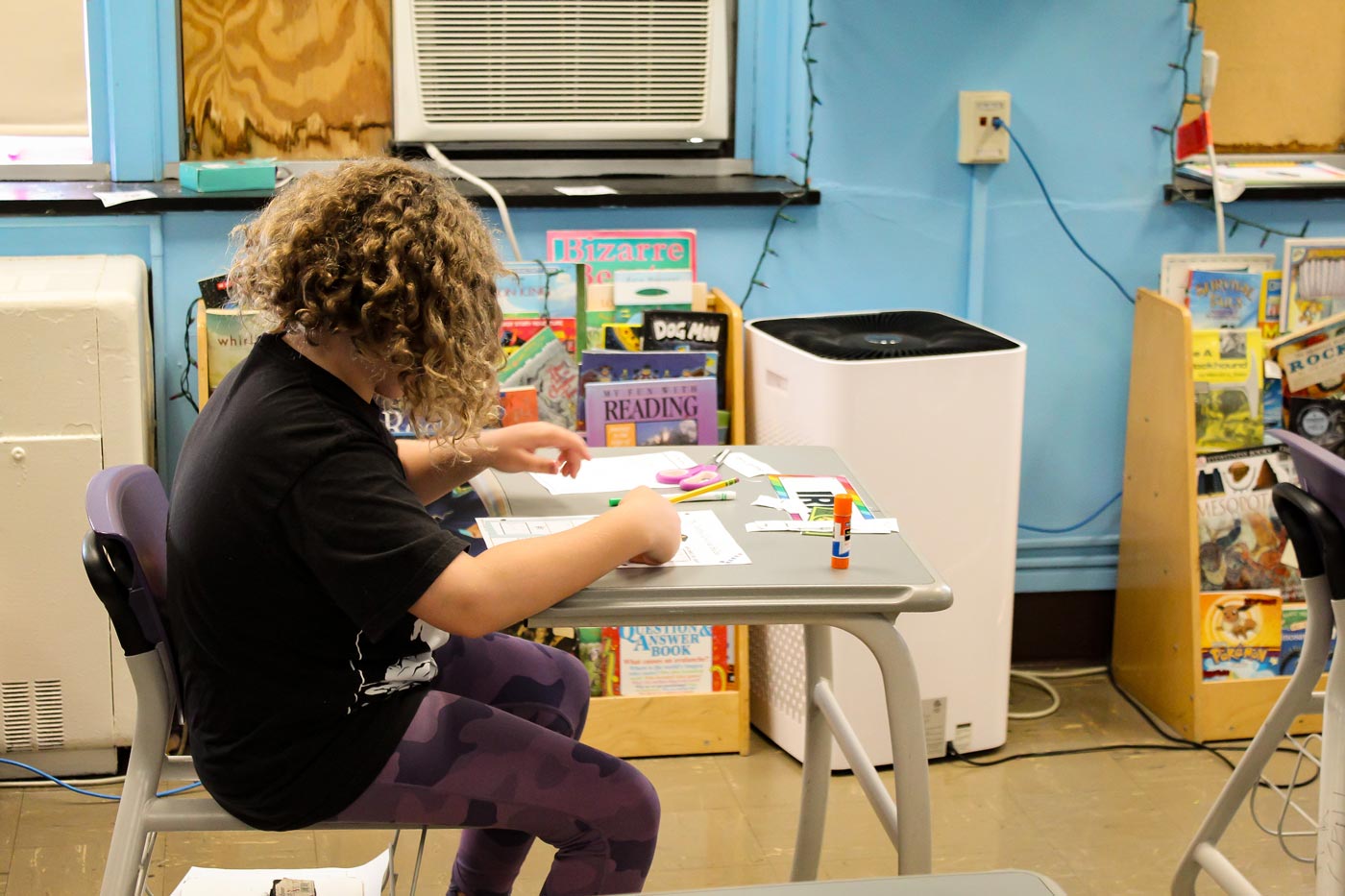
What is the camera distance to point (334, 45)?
2762 millimetres

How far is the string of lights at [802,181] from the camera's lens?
2719 mm

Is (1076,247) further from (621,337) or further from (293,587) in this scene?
(293,587)

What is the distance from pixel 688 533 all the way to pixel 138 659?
1.98 ft

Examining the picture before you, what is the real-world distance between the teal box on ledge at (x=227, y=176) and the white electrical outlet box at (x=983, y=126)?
1.34m

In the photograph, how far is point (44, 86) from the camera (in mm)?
2703

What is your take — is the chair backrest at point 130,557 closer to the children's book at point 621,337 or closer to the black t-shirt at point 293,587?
the black t-shirt at point 293,587

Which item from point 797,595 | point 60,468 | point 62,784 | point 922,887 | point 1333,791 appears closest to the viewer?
point 922,887

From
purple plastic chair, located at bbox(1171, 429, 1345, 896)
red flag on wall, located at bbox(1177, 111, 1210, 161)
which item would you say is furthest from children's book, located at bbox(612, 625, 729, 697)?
red flag on wall, located at bbox(1177, 111, 1210, 161)

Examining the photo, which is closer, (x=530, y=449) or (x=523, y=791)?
(x=523, y=791)

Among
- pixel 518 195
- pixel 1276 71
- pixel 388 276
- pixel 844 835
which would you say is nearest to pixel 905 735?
pixel 388 276

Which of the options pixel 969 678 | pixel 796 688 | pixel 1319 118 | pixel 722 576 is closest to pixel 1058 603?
pixel 969 678

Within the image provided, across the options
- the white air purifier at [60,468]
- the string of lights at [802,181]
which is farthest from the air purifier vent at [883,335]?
the white air purifier at [60,468]

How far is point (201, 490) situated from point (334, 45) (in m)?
1.64

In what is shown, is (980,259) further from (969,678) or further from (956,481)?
(969,678)
